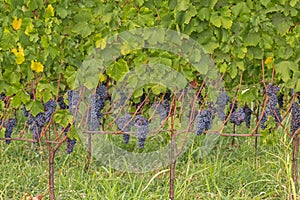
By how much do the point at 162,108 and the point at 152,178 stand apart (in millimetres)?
493

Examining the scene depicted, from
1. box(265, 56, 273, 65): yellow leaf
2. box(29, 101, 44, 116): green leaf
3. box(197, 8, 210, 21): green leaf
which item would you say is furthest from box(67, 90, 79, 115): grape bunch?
box(265, 56, 273, 65): yellow leaf

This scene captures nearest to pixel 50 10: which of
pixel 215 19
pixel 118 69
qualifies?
pixel 118 69

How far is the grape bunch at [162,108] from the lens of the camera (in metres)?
4.23

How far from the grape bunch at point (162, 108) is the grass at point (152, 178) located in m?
0.45

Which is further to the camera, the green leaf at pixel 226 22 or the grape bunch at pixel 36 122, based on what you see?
the grape bunch at pixel 36 122

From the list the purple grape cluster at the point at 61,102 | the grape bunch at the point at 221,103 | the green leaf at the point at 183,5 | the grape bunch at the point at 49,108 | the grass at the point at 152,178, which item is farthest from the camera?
the purple grape cluster at the point at 61,102

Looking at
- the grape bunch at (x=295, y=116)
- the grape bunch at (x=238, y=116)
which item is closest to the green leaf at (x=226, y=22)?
the grape bunch at (x=238, y=116)

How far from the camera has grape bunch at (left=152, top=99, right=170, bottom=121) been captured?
13.9ft

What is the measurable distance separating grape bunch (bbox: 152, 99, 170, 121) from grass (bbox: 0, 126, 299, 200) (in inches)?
17.7

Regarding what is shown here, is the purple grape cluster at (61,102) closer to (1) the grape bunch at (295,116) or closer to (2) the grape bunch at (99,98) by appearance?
(2) the grape bunch at (99,98)

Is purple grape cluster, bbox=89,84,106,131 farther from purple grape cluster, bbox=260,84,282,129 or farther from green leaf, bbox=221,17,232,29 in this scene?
purple grape cluster, bbox=260,84,282,129

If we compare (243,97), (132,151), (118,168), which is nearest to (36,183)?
(118,168)

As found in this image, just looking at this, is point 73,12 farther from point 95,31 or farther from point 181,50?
point 181,50

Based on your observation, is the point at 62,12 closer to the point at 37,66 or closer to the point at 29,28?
the point at 29,28
